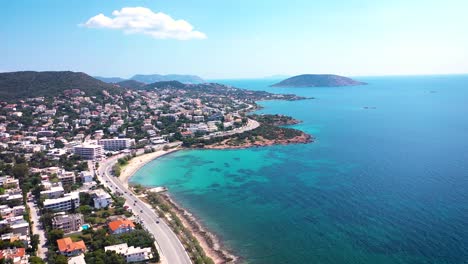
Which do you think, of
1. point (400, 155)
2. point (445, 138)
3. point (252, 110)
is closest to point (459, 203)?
point (400, 155)

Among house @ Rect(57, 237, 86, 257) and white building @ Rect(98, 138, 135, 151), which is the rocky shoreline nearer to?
house @ Rect(57, 237, 86, 257)

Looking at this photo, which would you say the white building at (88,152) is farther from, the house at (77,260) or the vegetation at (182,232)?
Result: the house at (77,260)

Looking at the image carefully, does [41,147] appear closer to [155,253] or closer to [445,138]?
[155,253]

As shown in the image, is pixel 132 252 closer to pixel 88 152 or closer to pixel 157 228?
pixel 157 228

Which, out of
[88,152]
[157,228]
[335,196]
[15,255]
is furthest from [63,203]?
[335,196]

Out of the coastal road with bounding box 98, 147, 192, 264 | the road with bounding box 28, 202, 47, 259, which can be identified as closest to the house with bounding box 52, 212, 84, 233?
the road with bounding box 28, 202, 47, 259

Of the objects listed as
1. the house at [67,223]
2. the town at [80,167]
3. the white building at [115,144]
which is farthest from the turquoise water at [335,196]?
the house at [67,223]

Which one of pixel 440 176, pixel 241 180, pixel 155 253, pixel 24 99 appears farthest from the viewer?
pixel 24 99
